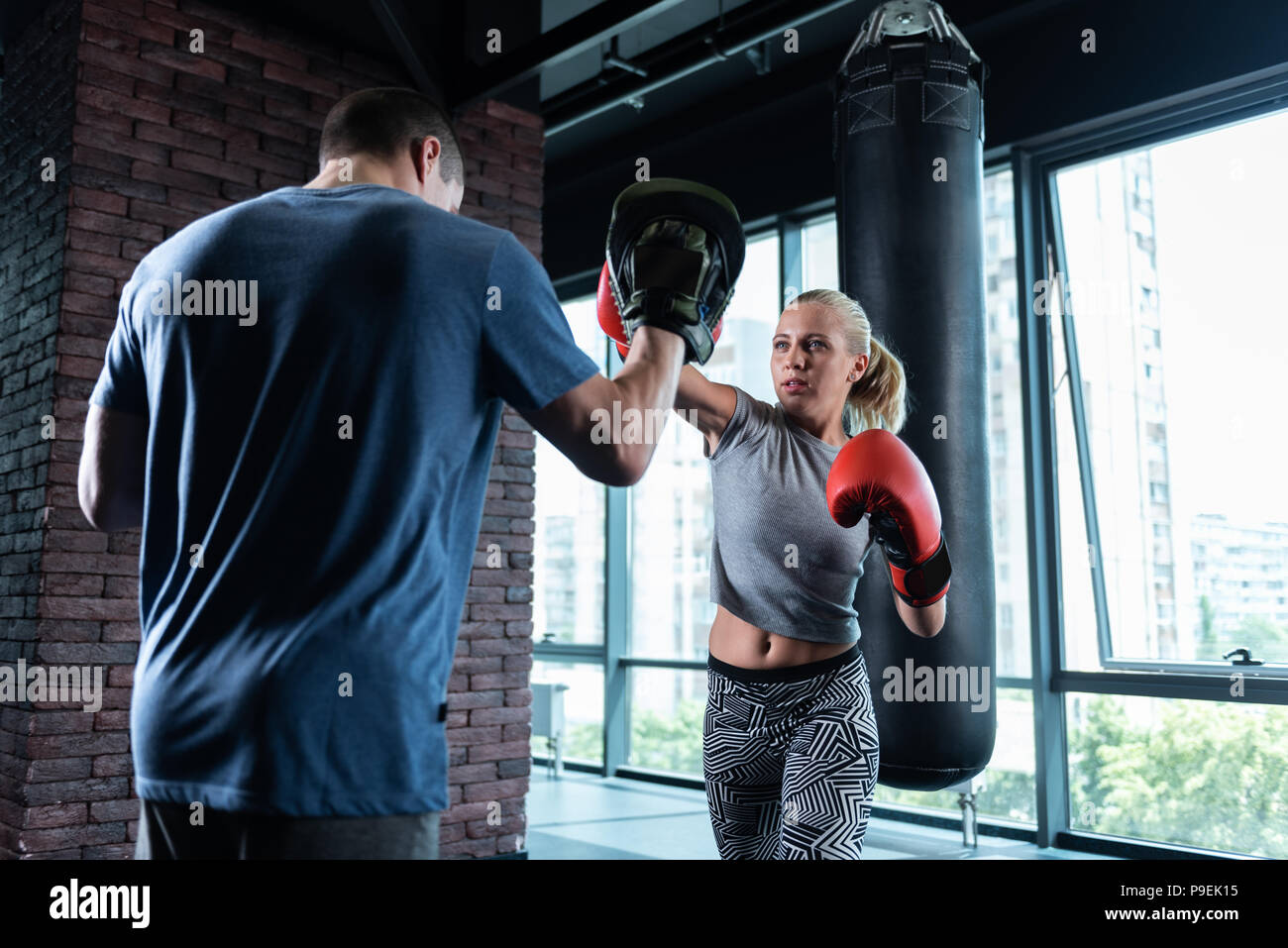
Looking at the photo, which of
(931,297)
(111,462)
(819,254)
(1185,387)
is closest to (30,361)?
(111,462)

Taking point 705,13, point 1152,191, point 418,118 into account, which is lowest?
point 418,118

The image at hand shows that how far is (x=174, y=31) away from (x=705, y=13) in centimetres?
232

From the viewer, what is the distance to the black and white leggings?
6.17ft

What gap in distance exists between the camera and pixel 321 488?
989mm

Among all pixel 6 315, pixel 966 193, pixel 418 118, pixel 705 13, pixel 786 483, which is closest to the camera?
pixel 418 118

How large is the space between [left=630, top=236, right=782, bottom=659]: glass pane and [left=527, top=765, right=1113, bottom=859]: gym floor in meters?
0.88

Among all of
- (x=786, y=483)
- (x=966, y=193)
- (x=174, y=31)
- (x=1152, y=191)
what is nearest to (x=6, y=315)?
(x=174, y=31)

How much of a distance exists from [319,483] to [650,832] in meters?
4.01

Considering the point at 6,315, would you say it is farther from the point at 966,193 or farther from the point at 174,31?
the point at 966,193

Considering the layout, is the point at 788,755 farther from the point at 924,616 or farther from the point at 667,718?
the point at 667,718

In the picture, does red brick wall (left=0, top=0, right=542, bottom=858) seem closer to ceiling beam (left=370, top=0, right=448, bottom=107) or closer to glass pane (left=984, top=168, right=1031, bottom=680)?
ceiling beam (left=370, top=0, right=448, bottom=107)

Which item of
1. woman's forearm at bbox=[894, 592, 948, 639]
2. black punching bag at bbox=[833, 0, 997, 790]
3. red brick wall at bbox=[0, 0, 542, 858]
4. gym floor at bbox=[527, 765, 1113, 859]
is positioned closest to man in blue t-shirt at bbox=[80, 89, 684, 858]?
woman's forearm at bbox=[894, 592, 948, 639]

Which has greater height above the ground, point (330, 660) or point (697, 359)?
point (697, 359)

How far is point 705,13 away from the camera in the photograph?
4.71 m
